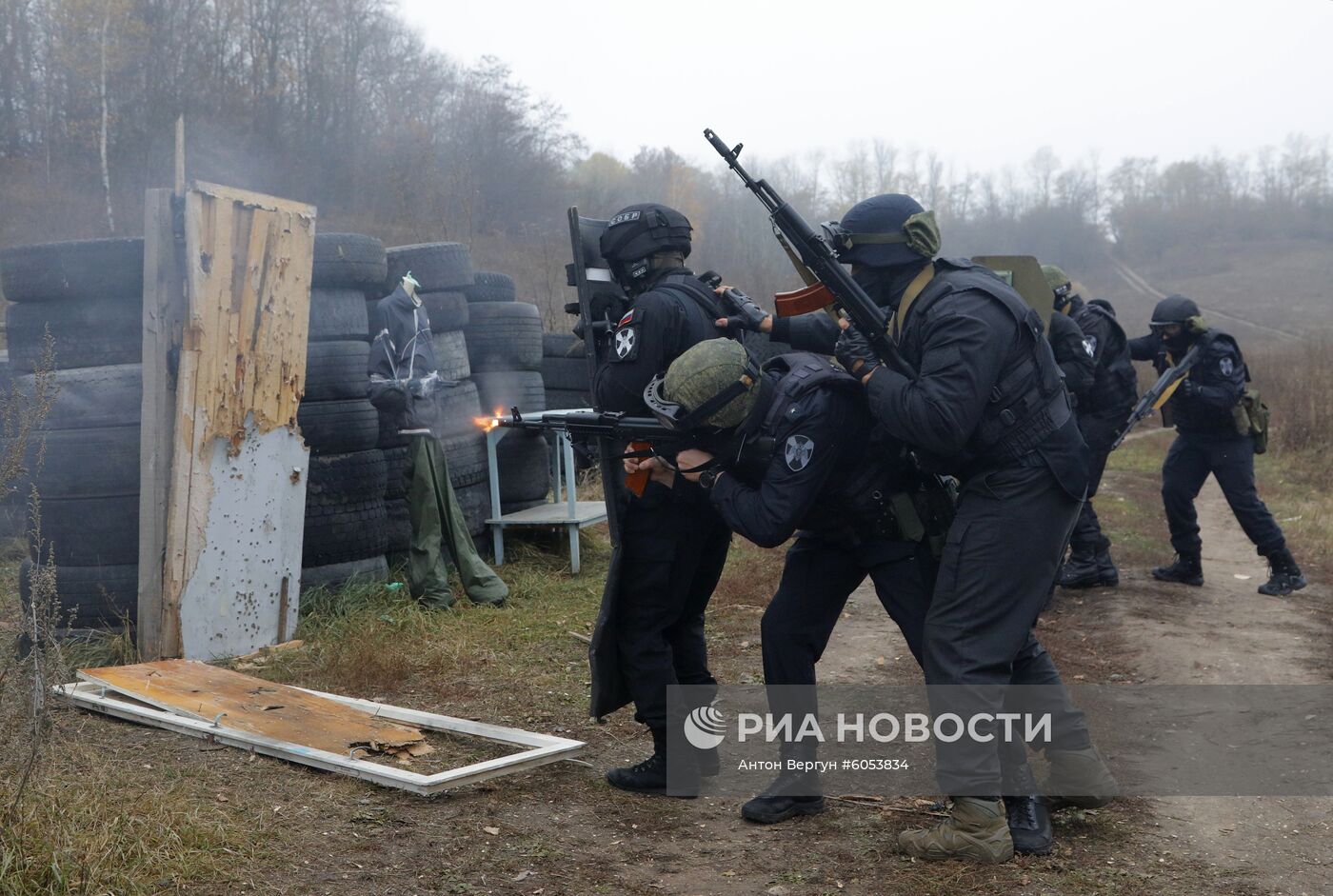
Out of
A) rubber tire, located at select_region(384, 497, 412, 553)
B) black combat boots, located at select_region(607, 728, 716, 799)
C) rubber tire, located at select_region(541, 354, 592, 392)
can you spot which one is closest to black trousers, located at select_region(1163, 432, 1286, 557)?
black combat boots, located at select_region(607, 728, 716, 799)

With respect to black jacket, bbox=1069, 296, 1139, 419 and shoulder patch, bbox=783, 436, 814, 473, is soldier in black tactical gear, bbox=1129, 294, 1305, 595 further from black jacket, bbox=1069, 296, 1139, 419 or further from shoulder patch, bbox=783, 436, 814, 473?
shoulder patch, bbox=783, 436, 814, 473

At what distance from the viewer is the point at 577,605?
707cm

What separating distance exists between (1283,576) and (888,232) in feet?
18.4

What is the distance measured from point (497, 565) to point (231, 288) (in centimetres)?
305

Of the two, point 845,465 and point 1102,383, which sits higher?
point 1102,383

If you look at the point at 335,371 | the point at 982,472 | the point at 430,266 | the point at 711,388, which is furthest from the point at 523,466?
the point at 982,472

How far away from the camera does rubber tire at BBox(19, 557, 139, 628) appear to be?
5.59 metres

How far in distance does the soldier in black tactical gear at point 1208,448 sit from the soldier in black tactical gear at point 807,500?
4853 millimetres

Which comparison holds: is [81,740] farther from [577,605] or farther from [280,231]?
[577,605]

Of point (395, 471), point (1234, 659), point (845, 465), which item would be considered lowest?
point (1234, 659)

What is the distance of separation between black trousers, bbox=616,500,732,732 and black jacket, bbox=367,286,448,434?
357cm

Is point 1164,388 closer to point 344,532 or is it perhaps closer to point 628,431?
point 628,431

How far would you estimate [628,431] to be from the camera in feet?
12.6

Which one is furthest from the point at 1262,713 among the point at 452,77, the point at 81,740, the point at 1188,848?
the point at 452,77
